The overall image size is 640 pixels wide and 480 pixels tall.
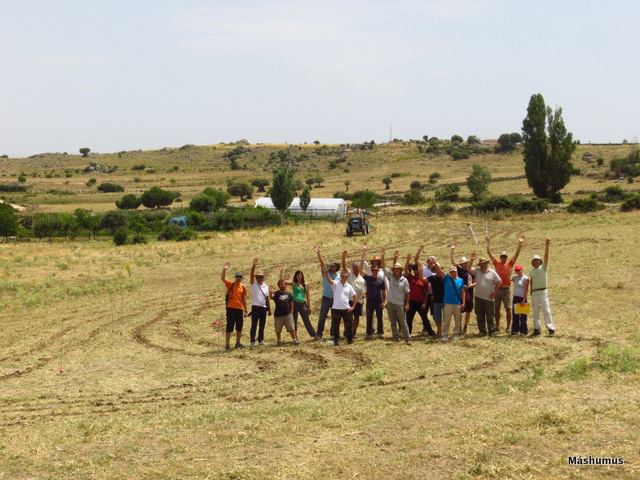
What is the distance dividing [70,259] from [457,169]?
271 feet

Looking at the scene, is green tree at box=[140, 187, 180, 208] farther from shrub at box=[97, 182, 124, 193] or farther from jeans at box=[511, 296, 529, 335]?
jeans at box=[511, 296, 529, 335]

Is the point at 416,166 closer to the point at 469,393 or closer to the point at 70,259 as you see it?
the point at 70,259

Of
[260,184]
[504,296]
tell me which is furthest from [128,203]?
[504,296]

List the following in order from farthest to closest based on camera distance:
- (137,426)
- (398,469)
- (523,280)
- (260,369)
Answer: (523,280) < (260,369) < (137,426) < (398,469)

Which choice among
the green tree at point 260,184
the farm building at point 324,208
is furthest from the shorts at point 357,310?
the green tree at point 260,184

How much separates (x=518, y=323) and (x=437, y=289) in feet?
5.65

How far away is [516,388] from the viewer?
11156 millimetres

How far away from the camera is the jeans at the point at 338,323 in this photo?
15.2m

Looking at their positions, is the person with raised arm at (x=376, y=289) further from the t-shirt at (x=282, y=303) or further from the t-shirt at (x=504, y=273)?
the t-shirt at (x=504, y=273)

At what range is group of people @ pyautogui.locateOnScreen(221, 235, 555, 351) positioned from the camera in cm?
1526

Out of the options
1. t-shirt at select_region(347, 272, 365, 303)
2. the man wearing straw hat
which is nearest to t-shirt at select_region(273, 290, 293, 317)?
t-shirt at select_region(347, 272, 365, 303)

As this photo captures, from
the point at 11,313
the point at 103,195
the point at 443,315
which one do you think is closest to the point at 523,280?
the point at 443,315

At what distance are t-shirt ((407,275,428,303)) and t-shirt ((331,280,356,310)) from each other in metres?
1.31

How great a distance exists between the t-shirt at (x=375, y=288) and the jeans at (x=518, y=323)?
2.62 metres
